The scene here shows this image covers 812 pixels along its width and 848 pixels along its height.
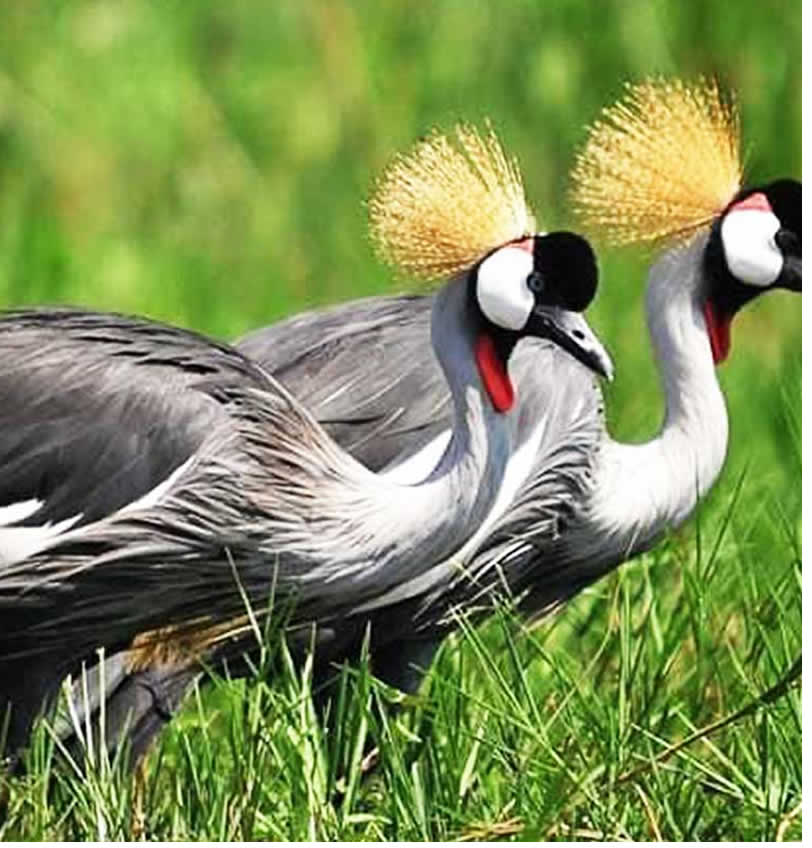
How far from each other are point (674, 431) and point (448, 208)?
36 centimetres

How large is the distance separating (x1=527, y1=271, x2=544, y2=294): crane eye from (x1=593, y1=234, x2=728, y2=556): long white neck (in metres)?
0.23

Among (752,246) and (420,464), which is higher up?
(752,246)

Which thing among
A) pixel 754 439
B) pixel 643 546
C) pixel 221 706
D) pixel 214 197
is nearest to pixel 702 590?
pixel 643 546

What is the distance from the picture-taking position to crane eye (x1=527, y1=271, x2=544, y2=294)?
311cm

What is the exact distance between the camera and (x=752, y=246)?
10.8 feet

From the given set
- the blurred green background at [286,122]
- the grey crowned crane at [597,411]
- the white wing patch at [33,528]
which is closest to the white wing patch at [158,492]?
the white wing patch at [33,528]

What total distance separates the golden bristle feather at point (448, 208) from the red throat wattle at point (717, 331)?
24 centimetres

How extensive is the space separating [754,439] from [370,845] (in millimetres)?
1827

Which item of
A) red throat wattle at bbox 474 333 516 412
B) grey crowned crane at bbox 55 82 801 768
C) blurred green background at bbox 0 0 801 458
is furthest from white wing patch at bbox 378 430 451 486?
blurred green background at bbox 0 0 801 458

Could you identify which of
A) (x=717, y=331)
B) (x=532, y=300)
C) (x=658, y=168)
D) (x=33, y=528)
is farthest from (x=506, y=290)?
(x=33, y=528)

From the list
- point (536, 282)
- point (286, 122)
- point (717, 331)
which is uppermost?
point (536, 282)

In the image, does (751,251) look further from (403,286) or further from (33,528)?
(33,528)

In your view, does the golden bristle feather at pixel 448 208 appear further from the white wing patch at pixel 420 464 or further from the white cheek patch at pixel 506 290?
the white wing patch at pixel 420 464

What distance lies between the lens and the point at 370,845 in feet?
9.85
